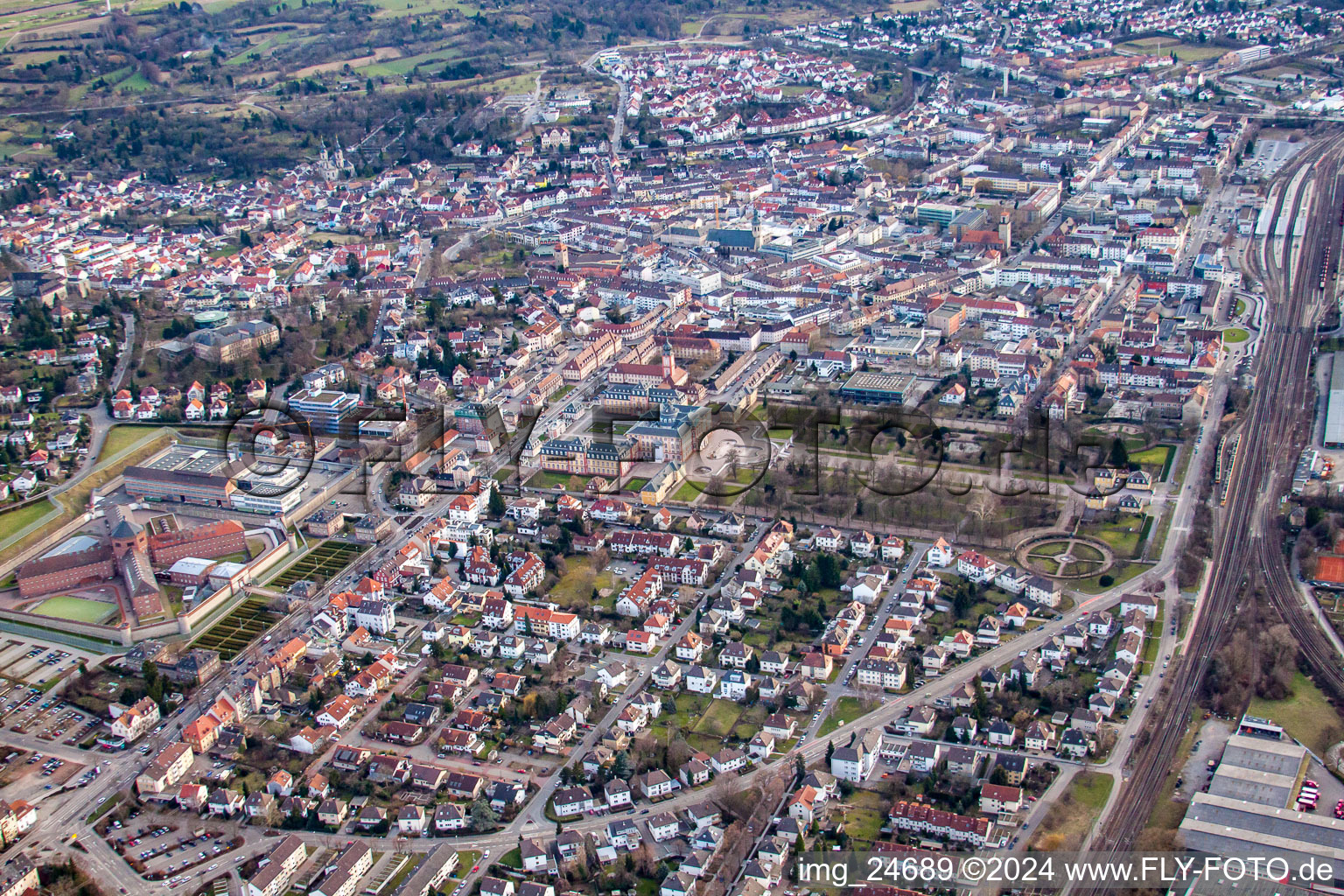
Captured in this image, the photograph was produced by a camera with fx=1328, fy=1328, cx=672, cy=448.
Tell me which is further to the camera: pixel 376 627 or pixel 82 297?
pixel 82 297

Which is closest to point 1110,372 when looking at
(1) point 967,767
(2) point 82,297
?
(1) point 967,767

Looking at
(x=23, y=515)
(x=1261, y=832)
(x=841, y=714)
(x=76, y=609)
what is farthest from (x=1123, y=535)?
(x=23, y=515)

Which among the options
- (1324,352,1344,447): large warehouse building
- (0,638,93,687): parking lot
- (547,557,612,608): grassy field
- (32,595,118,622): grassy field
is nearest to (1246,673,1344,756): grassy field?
(1324,352,1344,447): large warehouse building

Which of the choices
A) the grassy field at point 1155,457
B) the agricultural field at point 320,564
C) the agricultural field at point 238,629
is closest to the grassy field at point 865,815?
the agricultural field at point 238,629

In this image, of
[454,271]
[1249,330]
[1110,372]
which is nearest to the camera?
[1110,372]

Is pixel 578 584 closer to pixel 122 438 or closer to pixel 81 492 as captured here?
pixel 81 492

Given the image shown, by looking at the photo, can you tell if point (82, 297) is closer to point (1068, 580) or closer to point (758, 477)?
point (758, 477)

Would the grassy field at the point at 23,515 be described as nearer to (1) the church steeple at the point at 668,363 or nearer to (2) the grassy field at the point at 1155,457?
(1) the church steeple at the point at 668,363
